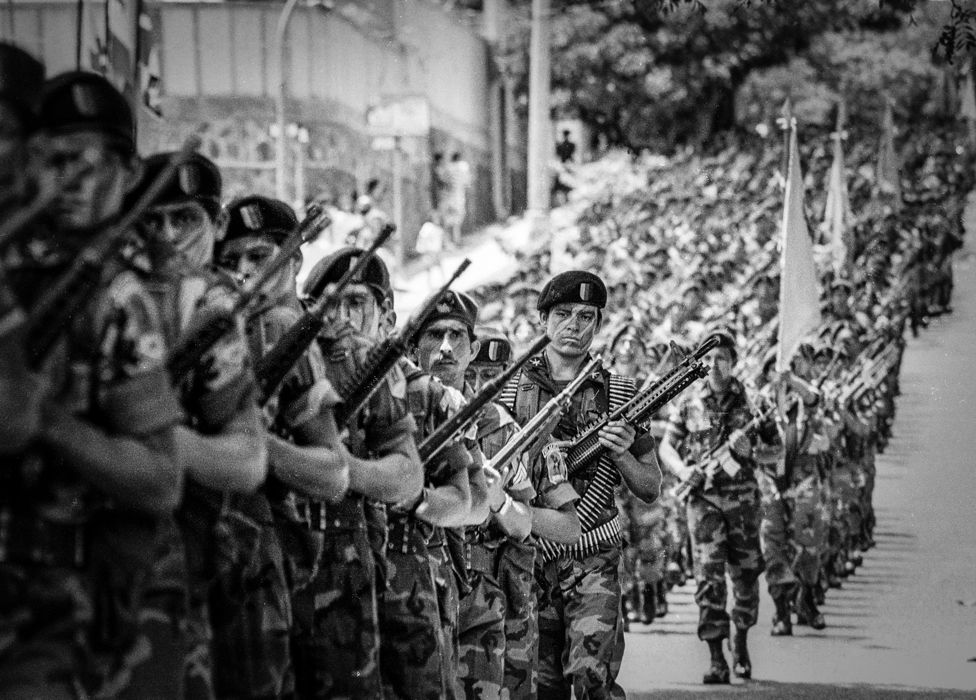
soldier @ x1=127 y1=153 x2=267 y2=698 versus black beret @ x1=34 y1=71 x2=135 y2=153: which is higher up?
black beret @ x1=34 y1=71 x2=135 y2=153

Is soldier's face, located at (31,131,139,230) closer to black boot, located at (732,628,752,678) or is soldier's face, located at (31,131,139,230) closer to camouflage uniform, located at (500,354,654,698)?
camouflage uniform, located at (500,354,654,698)

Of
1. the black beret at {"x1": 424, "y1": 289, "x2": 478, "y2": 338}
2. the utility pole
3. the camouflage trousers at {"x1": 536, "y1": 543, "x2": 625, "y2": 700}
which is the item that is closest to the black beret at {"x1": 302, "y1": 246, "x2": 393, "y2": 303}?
the black beret at {"x1": 424, "y1": 289, "x2": 478, "y2": 338}

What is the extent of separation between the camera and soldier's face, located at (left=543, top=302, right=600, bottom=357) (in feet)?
31.9

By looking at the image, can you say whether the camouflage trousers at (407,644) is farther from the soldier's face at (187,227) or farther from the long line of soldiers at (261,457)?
the soldier's face at (187,227)

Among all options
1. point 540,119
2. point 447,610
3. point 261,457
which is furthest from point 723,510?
point 540,119

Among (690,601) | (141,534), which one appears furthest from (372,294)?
(690,601)

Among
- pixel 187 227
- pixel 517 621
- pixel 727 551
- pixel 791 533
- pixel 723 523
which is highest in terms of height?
pixel 187 227

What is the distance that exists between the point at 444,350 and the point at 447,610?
1.48 metres

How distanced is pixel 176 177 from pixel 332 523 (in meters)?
1.42

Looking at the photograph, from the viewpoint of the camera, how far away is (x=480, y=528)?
350 inches

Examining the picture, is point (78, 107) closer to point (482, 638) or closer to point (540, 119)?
point (482, 638)

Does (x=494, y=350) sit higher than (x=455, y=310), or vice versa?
(x=455, y=310)

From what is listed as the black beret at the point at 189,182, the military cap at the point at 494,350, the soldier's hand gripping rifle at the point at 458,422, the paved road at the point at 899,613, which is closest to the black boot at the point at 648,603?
the paved road at the point at 899,613

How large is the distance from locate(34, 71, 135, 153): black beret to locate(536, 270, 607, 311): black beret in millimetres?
5027
